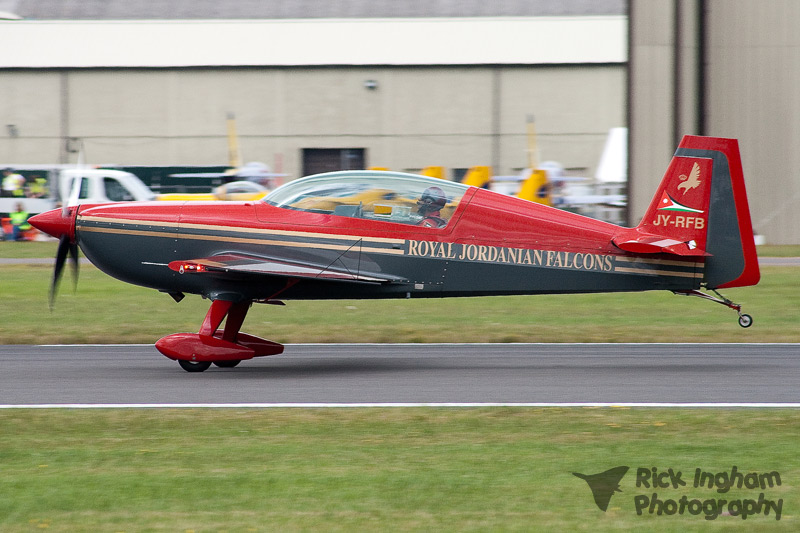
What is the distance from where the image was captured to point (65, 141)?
4353cm

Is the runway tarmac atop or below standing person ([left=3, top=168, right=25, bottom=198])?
below

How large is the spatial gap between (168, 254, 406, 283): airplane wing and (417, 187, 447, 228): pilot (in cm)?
67

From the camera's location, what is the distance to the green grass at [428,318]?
45.1 ft

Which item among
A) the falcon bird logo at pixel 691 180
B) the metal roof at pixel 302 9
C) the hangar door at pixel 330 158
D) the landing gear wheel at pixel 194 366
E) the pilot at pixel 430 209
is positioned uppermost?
the metal roof at pixel 302 9

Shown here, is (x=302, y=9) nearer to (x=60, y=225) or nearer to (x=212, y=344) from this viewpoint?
(x=60, y=225)

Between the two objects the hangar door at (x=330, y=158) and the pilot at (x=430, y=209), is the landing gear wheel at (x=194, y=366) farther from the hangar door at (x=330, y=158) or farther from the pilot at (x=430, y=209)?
the hangar door at (x=330, y=158)

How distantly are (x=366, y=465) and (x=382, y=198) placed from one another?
15.1 ft

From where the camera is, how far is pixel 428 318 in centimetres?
1547

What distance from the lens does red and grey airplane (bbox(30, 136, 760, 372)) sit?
34.6ft

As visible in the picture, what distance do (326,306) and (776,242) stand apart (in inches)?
698

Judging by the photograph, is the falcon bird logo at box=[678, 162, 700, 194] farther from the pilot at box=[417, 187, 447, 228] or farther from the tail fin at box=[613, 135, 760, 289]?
the pilot at box=[417, 187, 447, 228]

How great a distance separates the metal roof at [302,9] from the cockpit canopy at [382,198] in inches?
1408

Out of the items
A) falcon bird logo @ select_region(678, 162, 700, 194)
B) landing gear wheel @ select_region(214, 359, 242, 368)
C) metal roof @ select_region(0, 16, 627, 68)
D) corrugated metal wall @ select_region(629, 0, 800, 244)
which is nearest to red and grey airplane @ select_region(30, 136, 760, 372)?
falcon bird logo @ select_region(678, 162, 700, 194)

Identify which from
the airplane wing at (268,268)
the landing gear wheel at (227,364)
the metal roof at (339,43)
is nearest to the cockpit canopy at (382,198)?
the airplane wing at (268,268)
